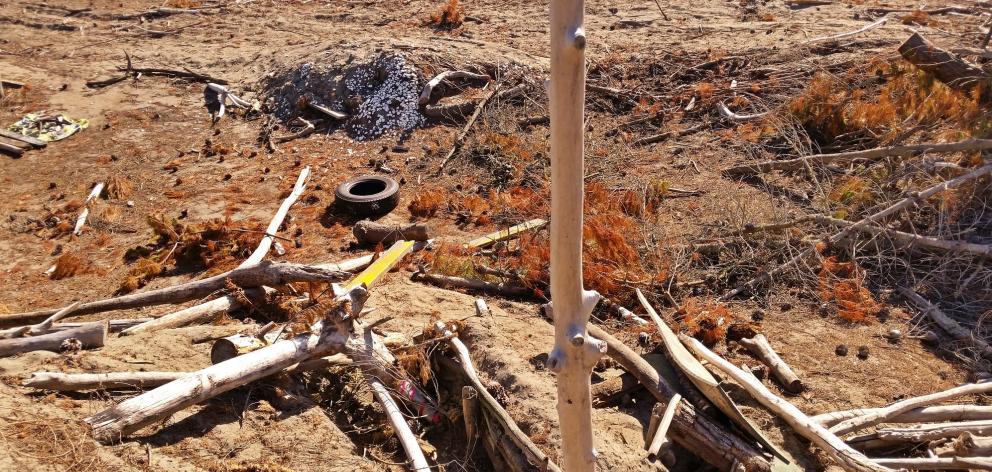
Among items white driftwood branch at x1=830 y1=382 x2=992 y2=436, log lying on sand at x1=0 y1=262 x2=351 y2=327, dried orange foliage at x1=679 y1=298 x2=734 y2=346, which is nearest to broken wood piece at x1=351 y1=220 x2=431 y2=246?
log lying on sand at x1=0 y1=262 x2=351 y2=327

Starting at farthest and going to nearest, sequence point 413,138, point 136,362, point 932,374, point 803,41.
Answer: point 803,41 < point 413,138 < point 932,374 < point 136,362

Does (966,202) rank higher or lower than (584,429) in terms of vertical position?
lower

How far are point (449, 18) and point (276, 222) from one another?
7875mm

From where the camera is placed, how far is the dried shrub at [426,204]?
888 cm

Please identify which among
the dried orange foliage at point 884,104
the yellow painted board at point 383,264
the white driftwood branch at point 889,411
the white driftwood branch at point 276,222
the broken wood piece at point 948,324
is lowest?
the white driftwood branch at point 276,222

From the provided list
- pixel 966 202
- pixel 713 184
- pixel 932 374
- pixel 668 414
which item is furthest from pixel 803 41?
pixel 668 414

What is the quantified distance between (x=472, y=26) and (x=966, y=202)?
1000cm

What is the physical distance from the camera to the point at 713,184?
868 cm

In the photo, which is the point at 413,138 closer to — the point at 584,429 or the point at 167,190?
the point at 167,190

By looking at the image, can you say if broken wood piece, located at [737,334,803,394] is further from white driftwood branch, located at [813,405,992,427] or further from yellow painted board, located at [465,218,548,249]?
yellow painted board, located at [465,218,548,249]

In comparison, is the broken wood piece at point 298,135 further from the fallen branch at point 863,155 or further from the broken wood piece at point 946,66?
the broken wood piece at point 946,66

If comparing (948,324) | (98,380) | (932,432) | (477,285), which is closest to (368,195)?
(477,285)

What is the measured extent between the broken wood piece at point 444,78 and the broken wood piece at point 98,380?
298 inches

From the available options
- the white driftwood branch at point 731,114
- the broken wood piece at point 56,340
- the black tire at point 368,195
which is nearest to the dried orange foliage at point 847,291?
the white driftwood branch at point 731,114
